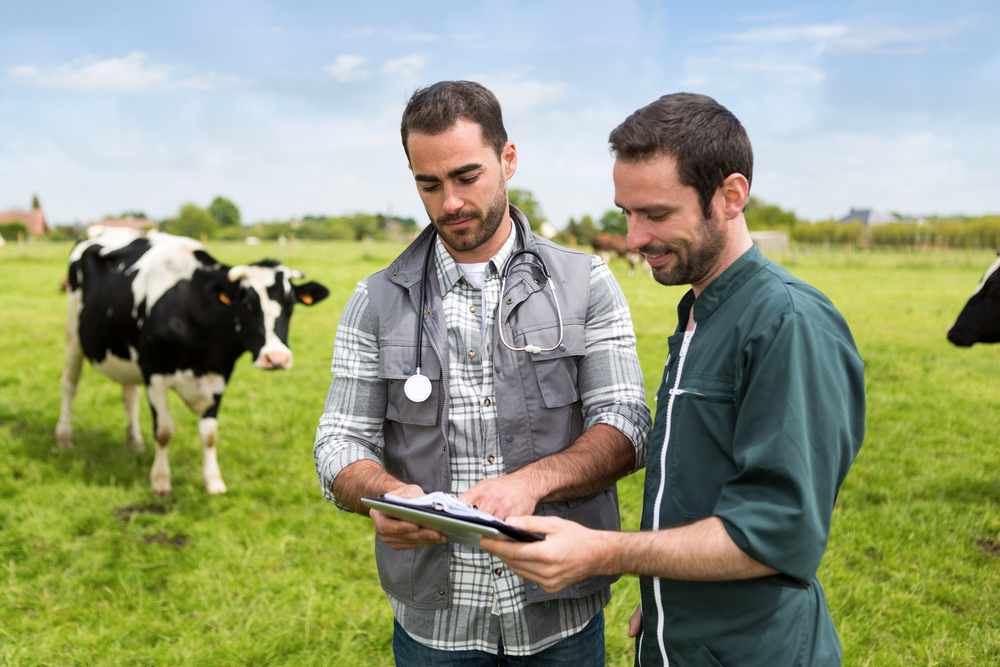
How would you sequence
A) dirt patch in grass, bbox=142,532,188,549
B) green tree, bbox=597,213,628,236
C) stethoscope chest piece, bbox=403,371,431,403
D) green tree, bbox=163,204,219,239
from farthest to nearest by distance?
1. green tree, bbox=163,204,219,239
2. green tree, bbox=597,213,628,236
3. dirt patch in grass, bbox=142,532,188,549
4. stethoscope chest piece, bbox=403,371,431,403

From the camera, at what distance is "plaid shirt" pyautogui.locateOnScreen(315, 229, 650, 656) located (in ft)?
6.85

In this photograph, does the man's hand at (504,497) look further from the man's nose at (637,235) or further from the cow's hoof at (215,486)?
the cow's hoof at (215,486)

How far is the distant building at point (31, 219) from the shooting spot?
68.4 m

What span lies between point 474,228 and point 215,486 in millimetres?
4980

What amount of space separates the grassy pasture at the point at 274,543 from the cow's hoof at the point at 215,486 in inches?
3.3

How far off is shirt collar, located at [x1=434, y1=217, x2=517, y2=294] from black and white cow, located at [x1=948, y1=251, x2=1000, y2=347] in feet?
22.1

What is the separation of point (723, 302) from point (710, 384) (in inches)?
8.6

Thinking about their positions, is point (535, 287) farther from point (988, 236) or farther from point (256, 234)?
point (256, 234)

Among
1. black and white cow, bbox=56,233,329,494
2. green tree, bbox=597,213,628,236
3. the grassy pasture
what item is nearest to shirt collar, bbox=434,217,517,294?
the grassy pasture

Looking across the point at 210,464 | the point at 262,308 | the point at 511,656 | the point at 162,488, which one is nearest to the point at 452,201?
the point at 511,656

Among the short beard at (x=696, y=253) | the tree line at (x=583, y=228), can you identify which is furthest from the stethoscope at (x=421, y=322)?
the tree line at (x=583, y=228)

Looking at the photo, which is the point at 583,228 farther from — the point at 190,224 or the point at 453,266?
the point at 453,266

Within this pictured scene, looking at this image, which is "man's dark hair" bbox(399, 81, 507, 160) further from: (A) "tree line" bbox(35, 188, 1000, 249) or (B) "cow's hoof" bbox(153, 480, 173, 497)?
(A) "tree line" bbox(35, 188, 1000, 249)

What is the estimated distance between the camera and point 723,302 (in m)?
1.73
